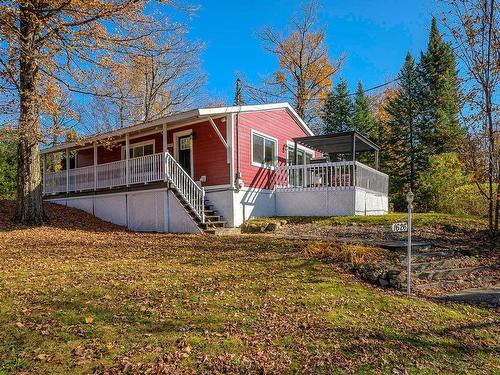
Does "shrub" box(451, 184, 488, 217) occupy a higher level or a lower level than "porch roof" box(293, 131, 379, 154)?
lower

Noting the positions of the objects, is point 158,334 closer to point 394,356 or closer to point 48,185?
point 394,356

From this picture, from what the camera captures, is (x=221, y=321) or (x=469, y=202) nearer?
(x=221, y=321)

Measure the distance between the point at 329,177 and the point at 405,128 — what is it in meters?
17.4

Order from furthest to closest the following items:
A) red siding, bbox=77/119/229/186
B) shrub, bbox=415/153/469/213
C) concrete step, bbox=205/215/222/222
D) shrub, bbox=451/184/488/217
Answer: shrub, bbox=415/153/469/213 → shrub, bbox=451/184/488/217 → red siding, bbox=77/119/229/186 → concrete step, bbox=205/215/222/222

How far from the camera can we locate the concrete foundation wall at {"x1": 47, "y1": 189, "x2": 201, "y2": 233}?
42.9ft

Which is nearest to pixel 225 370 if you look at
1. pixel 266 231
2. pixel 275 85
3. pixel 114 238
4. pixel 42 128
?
pixel 114 238

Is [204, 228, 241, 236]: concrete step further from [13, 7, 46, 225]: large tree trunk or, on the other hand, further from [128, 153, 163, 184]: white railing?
[13, 7, 46, 225]: large tree trunk

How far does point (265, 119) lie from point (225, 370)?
13.0m

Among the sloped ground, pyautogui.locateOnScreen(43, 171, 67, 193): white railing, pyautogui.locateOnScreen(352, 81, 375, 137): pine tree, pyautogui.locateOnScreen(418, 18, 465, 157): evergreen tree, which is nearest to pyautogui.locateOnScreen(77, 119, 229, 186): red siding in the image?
the sloped ground

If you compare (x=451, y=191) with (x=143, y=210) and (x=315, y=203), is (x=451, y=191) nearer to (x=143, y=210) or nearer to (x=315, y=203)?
(x=315, y=203)

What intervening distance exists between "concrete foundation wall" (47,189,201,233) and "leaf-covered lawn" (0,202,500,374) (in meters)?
5.51

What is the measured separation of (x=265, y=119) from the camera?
1581cm

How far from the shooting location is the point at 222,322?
4.52 meters

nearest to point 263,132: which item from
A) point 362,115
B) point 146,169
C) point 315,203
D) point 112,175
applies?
point 315,203
